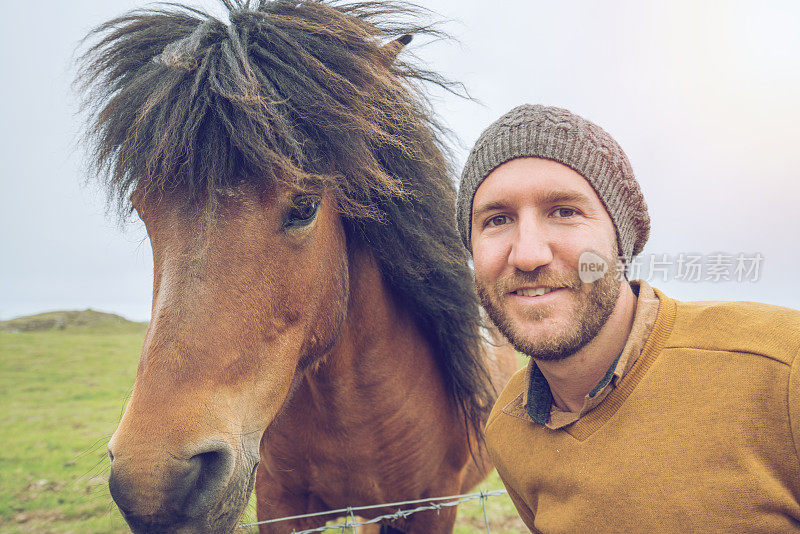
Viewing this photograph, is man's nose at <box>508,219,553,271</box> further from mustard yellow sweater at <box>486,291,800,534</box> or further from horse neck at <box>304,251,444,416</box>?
horse neck at <box>304,251,444,416</box>

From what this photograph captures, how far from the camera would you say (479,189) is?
158 cm

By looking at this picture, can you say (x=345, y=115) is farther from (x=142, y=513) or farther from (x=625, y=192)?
(x=142, y=513)

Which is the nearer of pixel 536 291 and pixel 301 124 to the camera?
pixel 536 291

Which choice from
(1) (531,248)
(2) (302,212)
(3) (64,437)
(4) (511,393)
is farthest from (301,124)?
(3) (64,437)

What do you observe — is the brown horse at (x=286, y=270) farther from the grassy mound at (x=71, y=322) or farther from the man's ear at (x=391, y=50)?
the grassy mound at (x=71, y=322)

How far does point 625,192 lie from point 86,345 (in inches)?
940

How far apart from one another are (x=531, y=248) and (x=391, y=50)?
110 centimetres

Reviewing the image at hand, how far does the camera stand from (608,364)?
1.44 m

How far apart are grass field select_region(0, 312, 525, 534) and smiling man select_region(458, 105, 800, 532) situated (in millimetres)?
1166

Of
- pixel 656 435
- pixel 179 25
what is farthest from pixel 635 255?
pixel 179 25

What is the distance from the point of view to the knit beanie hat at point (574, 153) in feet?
4.63

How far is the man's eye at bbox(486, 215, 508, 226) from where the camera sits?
1518 mm

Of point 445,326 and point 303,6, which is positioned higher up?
point 303,6

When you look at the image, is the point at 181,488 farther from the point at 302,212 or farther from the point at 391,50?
the point at 391,50
